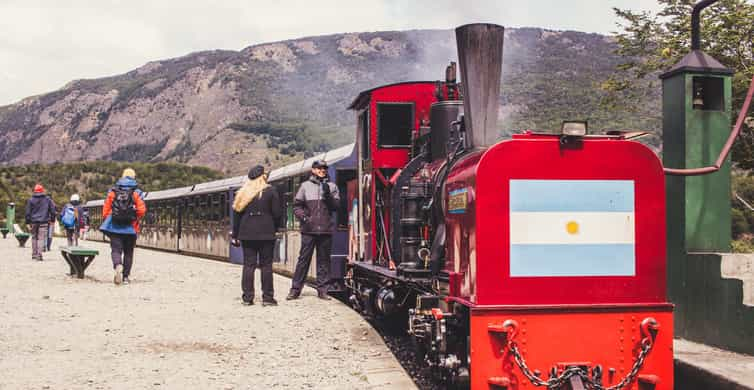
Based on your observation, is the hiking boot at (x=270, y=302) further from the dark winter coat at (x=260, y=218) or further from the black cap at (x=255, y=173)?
the black cap at (x=255, y=173)

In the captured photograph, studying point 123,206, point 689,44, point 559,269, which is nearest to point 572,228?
point 559,269

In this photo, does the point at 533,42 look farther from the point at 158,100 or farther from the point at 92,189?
the point at 158,100

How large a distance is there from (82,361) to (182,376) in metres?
1.15

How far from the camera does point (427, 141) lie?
8.17 meters

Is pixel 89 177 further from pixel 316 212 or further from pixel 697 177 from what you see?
pixel 697 177

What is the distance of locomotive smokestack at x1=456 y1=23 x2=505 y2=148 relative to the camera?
619cm

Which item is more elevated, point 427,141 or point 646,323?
point 427,141

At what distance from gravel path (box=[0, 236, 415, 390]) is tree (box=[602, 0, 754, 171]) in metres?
9.83

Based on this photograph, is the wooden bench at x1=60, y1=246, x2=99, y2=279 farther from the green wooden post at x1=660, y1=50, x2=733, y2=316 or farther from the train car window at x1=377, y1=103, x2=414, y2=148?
the green wooden post at x1=660, y1=50, x2=733, y2=316

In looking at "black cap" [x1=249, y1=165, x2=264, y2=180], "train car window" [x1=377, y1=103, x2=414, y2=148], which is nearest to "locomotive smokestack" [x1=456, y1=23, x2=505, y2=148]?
"train car window" [x1=377, y1=103, x2=414, y2=148]

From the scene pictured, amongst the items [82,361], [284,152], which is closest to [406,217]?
[82,361]

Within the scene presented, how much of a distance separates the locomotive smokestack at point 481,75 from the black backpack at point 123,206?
27.3 feet

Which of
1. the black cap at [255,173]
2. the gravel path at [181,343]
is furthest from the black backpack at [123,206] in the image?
the black cap at [255,173]

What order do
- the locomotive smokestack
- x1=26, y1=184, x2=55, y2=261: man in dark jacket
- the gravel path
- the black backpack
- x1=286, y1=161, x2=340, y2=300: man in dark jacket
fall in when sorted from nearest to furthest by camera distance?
the locomotive smokestack < the gravel path < x1=286, y1=161, x2=340, y2=300: man in dark jacket < the black backpack < x1=26, y1=184, x2=55, y2=261: man in dark jacket
